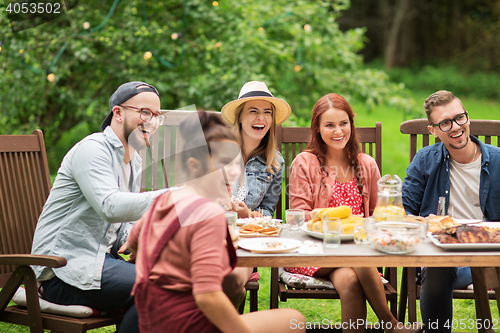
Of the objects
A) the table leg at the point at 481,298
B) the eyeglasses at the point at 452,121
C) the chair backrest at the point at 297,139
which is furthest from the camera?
the chair backrest at the point at 297,139

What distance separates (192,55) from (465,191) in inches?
164

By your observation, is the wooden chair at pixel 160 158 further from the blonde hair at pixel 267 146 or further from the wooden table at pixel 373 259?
the wooden table at pixel 373 259

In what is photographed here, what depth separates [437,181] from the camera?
277 centimetres

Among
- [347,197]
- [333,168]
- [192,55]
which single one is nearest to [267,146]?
[333,168]

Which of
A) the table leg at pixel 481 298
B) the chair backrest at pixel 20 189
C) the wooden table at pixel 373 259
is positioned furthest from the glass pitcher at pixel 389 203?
the chair backrest at pixel 20 189

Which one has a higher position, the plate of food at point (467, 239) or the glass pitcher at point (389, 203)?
the glass pitcher at point (389, 203)

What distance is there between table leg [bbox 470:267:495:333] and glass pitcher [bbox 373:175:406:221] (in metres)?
0.43

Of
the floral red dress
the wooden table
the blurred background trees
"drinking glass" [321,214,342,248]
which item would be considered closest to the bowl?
the wooden table

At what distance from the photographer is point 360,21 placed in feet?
65.6

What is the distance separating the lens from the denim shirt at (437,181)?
2.69m

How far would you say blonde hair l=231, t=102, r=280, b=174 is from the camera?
300cm

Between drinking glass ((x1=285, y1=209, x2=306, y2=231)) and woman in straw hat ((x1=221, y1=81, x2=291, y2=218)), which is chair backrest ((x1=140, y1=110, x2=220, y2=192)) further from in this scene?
drinking glass ((x1=285, y1=209, x2=306, y2=231))

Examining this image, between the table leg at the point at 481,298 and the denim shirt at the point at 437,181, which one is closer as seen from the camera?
the table leg at the point at 481,298

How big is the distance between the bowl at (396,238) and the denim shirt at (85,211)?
0.92 meters
